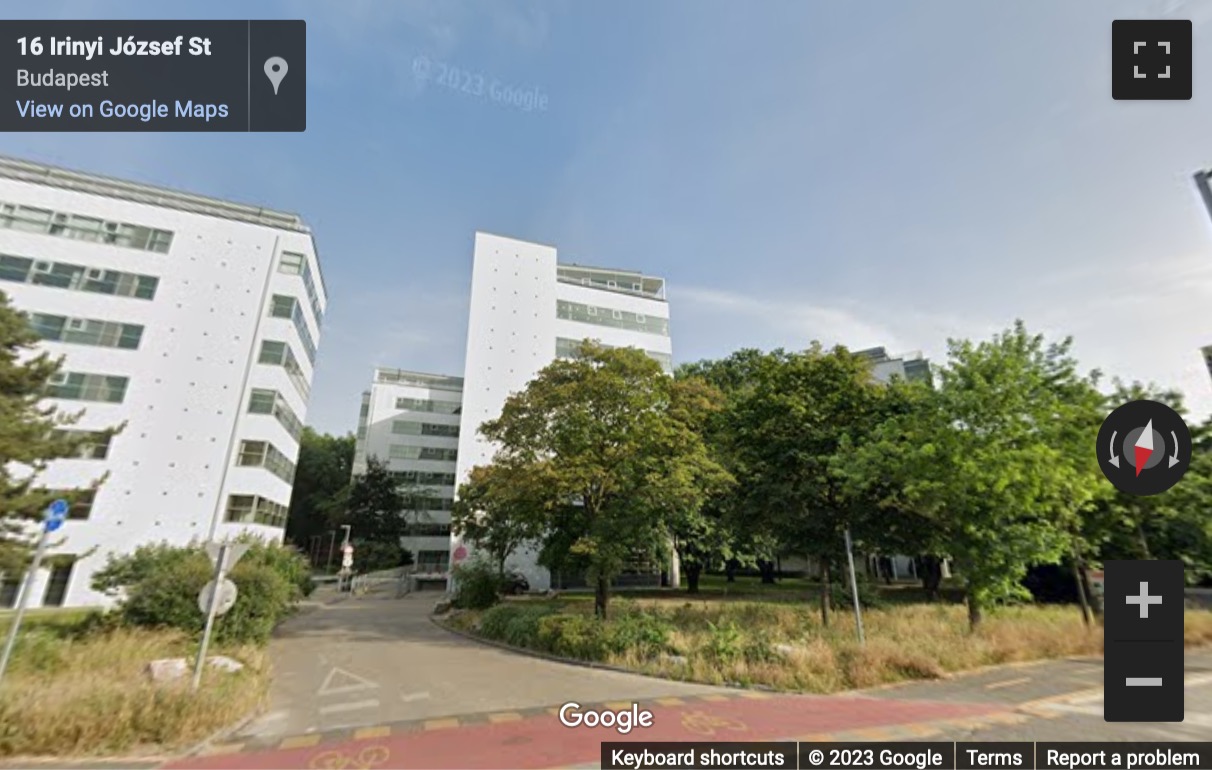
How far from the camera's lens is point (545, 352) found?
42.1 meters

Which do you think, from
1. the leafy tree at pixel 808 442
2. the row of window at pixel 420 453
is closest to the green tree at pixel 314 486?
the row of window at pixel 420 453

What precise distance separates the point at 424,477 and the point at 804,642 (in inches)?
2009

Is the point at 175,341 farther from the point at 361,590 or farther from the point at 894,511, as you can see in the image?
the point at 894,511

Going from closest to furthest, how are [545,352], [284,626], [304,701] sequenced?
[304,701] < [284,626] < [545,352]

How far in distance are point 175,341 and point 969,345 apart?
38.6 meters

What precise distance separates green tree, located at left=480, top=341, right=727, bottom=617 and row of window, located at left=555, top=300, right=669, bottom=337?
26.1 m

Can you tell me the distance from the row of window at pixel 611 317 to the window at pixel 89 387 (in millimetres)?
28545

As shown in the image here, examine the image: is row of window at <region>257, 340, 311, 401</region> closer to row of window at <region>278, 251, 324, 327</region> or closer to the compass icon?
row of window at <region>278, 251, 324, 327</region>

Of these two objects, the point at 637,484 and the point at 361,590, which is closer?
the point at 637,484

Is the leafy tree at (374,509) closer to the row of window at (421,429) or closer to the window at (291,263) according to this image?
the row of window at (421,429)

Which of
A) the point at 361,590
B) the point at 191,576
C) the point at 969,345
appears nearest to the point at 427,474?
the point at 361,590

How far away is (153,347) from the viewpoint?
92.9 feet

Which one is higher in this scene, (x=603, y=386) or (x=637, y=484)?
(x=603, y=386)

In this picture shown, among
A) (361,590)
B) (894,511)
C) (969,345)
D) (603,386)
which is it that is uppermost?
(969,345)
